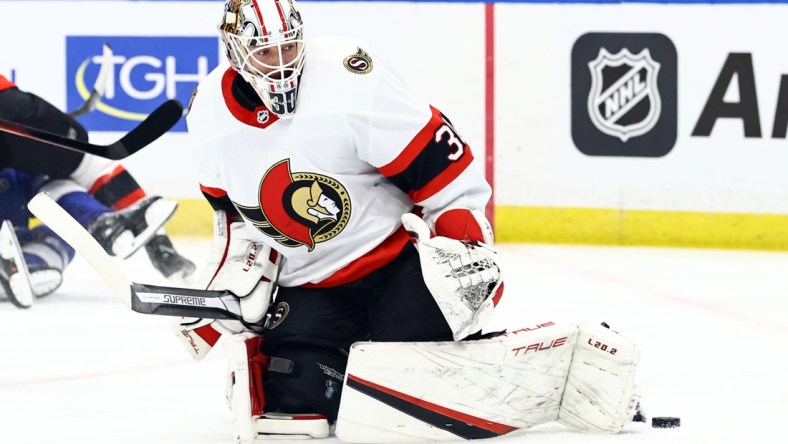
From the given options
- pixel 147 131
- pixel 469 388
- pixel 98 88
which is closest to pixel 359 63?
pixel 147 131

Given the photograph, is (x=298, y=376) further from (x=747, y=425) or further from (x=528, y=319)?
(x=528, y=319)

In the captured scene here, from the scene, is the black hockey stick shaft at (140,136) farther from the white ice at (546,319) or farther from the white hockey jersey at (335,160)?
the white ice at (546,319)

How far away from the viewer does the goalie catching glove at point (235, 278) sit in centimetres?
249

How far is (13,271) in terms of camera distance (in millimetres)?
4031

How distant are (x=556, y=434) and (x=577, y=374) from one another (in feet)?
0.37

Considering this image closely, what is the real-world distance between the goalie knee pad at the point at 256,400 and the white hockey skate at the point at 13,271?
1727 millimetres

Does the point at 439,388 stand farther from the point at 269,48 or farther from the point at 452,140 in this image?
the point at 269,48

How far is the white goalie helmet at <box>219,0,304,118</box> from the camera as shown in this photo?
2.32m

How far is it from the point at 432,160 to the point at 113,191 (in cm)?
220

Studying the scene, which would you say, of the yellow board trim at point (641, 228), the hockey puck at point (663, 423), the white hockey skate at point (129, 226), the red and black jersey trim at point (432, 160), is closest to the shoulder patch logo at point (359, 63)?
the red and black jersey trim at point (432, 160)

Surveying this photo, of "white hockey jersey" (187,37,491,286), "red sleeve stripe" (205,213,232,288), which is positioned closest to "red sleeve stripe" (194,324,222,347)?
"red sleeve stripe" (205,213,232,288)

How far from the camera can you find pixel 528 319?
3.77 metres

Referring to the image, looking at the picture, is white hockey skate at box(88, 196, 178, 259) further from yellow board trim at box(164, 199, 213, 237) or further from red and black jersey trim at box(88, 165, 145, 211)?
yellow board trim at box(164, 199, 213, 237)

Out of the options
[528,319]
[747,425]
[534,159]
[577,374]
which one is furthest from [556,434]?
[534,159]
